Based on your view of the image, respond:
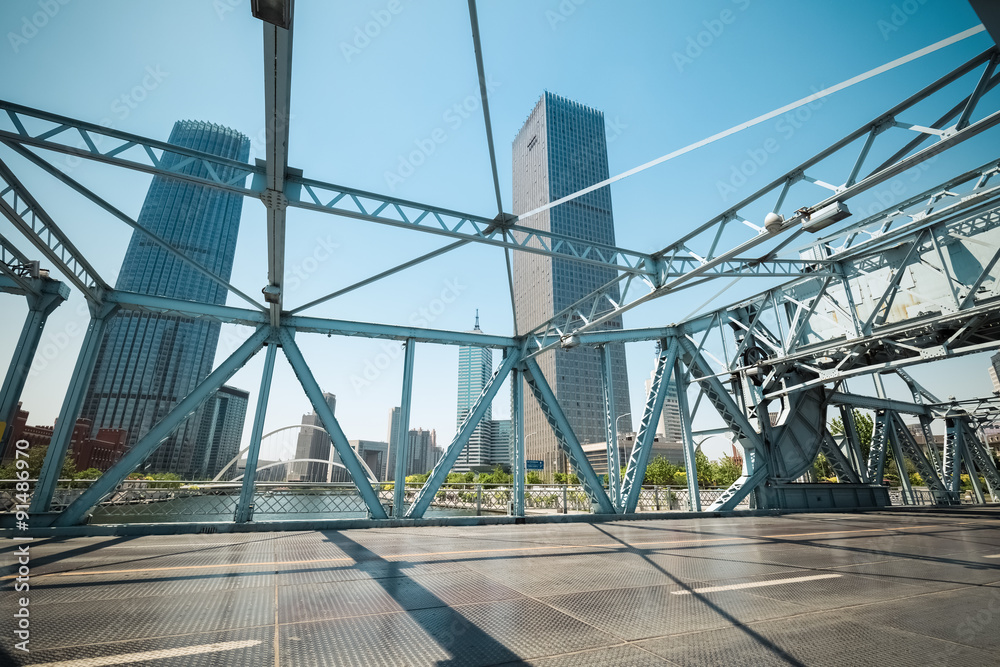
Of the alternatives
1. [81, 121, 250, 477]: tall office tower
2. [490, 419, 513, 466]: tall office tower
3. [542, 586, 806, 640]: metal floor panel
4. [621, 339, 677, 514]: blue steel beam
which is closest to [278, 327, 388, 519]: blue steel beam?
[621, 339, 677, 514]: blue steel beam

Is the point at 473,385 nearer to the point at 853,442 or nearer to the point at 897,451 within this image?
the point at 897,451

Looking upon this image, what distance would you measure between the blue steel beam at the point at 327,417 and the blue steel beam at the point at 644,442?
28.9 feet

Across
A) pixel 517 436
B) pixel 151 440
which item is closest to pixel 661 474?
pixel 517 436

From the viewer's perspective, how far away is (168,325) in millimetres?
83375

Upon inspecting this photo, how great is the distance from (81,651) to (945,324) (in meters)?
20.0

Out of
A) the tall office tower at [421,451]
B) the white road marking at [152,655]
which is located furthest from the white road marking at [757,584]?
the tall office tower at [421,451]

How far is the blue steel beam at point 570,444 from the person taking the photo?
50.4 ft

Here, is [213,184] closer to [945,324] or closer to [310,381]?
[310,381]

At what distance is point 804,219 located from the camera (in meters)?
7.39

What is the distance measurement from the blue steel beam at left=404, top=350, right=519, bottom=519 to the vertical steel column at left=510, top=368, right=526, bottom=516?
2.10ft

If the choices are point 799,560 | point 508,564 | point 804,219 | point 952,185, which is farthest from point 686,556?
point 952,185

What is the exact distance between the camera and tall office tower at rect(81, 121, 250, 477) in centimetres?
6706

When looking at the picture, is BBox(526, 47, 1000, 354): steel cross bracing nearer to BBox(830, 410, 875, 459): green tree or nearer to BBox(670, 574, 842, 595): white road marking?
BBox(670, 574, 842, 595): white road marking

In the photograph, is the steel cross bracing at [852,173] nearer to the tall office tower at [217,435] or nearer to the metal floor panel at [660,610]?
the metal floor panel at [660,610]
